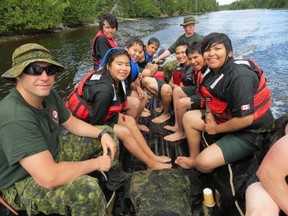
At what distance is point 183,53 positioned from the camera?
439 centimetres

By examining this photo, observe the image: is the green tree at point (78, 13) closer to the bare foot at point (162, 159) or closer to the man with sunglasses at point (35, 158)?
the bare foot at point (162, 159)

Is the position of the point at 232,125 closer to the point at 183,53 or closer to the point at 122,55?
the point at 122,55

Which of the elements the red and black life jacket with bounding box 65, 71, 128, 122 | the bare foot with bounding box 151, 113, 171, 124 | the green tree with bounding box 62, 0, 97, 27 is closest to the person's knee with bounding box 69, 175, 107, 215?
the red and black life jacket with bounding box 65, 71, 128, 122

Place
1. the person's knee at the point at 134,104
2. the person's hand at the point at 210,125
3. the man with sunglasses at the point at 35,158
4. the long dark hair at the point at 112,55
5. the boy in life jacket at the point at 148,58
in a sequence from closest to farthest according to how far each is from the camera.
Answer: the man with sunglasses at the point at 35,158 < the person's hand at the point at 210,125 < the long dark hair at the point at 112,55 < the person's knee at the point at 134,104 < the boy in life jacket at the point at 148,58

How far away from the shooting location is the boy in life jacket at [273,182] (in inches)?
61.8

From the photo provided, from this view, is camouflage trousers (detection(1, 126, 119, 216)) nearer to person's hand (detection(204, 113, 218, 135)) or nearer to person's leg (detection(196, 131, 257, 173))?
person's leg (detection(196, 131, 257, 173))

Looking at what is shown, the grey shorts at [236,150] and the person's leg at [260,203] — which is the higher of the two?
the person's leg at [260,203]

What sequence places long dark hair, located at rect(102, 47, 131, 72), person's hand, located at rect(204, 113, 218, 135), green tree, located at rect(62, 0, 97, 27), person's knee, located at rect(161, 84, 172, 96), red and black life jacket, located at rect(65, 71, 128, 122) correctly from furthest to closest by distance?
green tree, located at rect(62, 0, 97, 27) < person's knee, located at rect(161, 84, 172, 96) < long dark hair, located at rect(102, 47, 131, 72) < red and black life jacket, located at rect(65, 71, 128, 122) < person's hand, located at rect(204, 113, 218, 135)

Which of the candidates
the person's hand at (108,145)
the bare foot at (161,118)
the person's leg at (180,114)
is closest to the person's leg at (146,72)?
the bare foot at (161,118)

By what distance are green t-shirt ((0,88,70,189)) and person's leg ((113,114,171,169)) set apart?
36.0 inches

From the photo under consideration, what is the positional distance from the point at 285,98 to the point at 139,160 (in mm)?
4636

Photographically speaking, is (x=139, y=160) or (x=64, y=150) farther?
(x=139, y=160)

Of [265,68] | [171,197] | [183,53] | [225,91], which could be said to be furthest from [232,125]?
A: [265,68]

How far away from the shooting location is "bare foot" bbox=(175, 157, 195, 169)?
117 inches
